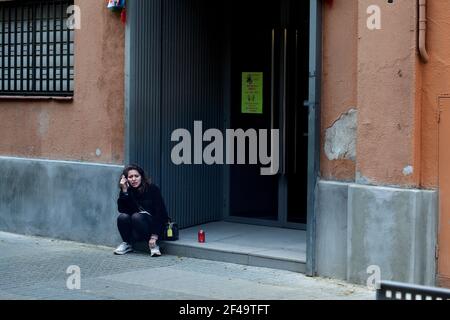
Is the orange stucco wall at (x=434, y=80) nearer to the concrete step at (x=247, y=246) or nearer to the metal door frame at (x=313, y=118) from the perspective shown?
the metal door frame at (x=313, y=118)

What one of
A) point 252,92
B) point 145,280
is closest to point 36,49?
point 252,92

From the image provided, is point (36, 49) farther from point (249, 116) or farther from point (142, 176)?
point (249, 116)

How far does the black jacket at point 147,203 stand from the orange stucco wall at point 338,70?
219 centimetres

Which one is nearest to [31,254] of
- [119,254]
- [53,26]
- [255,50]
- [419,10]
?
[119,254]

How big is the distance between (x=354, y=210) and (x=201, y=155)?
3341 mm

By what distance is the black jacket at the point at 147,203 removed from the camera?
30.9 ft

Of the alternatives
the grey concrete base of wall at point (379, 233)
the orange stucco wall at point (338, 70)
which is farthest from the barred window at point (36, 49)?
the grey concrete base of wall at point (379, 233)

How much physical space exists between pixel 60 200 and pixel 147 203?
1856mm

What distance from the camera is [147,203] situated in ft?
30.9

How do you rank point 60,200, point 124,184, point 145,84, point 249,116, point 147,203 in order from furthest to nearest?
point 249,116, point 60,200, point 145,84, point 147,203, point 124,184

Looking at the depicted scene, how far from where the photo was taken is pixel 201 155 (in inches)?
423
